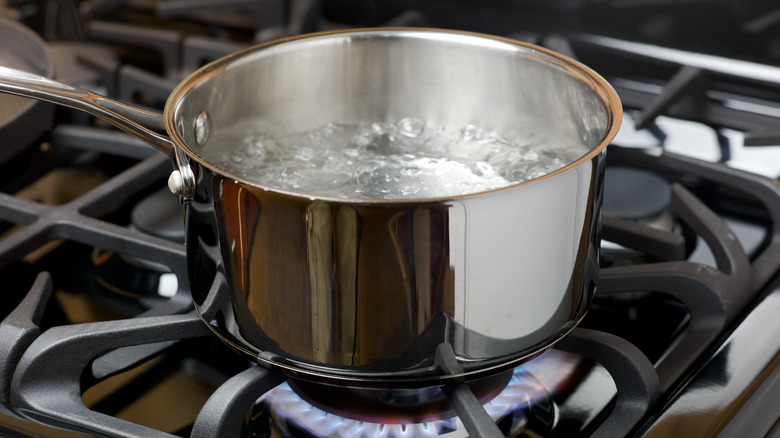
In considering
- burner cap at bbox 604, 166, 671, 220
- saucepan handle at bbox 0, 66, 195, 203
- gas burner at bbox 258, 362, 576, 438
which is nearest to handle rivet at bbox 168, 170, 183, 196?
saucepan handle at bbox 0, 66, 195, 203

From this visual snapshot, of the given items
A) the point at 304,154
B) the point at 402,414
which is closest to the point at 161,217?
the point at 304,154

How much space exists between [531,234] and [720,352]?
15cm

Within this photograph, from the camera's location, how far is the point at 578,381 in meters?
0.42

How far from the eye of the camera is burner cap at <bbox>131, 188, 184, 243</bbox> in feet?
1.68

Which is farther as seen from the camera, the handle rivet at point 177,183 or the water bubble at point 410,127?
the water bubble at point 410,127

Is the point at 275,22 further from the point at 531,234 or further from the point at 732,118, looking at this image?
the point at 531,234

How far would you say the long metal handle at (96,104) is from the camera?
38 cm

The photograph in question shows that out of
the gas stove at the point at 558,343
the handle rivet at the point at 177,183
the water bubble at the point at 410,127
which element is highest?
the handle rivet at the point at 177,183

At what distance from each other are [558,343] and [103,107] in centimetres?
24

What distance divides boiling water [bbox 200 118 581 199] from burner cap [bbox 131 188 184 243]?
69 mm

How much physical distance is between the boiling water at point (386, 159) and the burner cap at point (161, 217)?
0.07 m

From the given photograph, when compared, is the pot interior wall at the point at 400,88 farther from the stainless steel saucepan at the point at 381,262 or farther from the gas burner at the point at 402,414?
the gas burner at the point at 402,414

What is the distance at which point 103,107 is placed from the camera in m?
0.38

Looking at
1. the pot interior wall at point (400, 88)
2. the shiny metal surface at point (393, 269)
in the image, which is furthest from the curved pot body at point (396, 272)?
the pot interior wall at point (400, 88)
